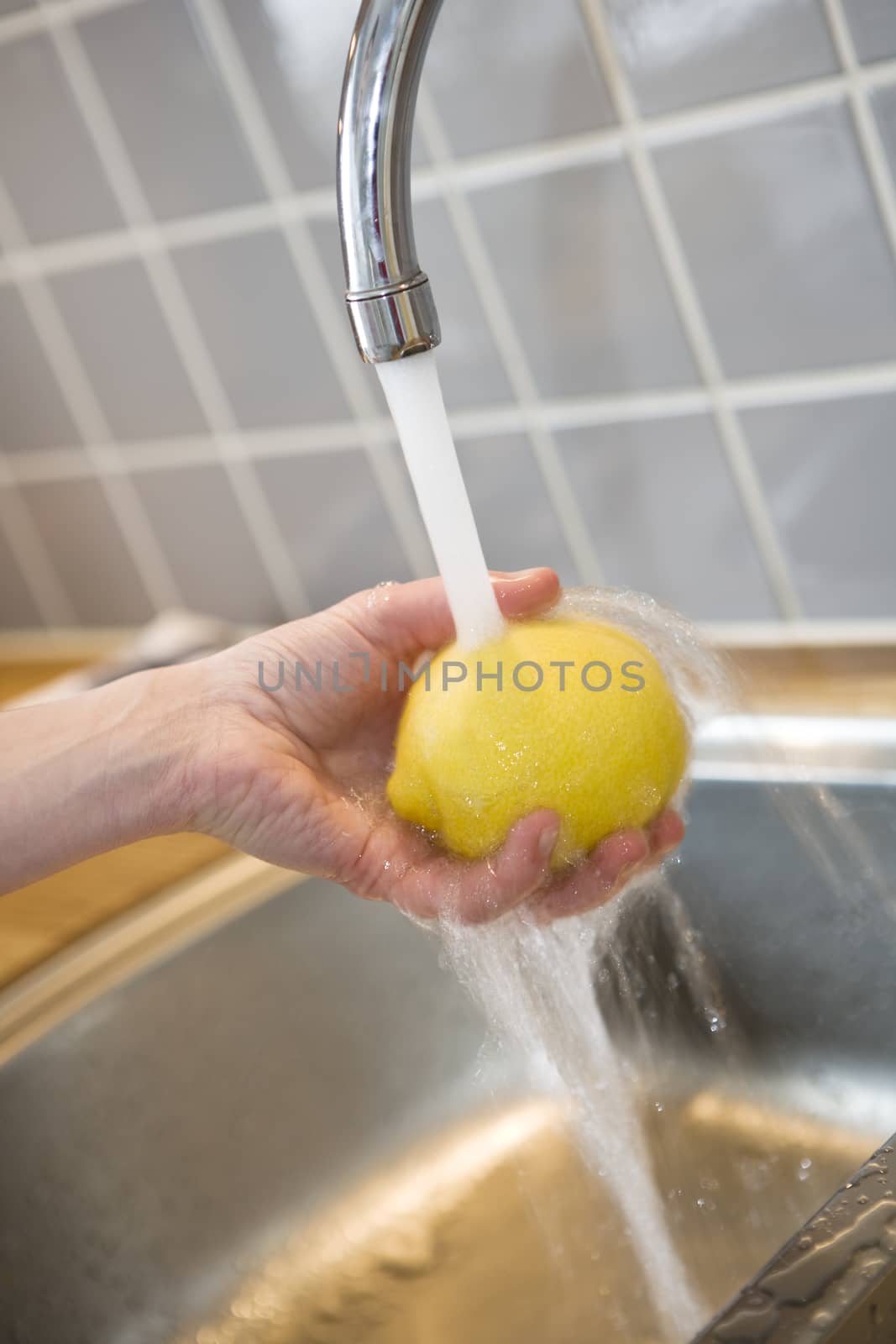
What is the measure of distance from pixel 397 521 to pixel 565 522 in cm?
13

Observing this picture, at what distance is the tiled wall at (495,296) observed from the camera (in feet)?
Result: 2.17

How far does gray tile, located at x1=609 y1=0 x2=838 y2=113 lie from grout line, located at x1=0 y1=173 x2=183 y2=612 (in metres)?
0.50

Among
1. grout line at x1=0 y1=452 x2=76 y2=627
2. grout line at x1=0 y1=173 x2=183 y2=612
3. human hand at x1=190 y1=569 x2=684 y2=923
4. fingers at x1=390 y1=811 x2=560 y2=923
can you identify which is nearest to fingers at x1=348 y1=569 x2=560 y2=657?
human hand at x1=190 y1=569 x2=684 y2=923

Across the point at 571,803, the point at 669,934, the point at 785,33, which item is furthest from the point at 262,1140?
the point at 785,33

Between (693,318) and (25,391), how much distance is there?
566 mm

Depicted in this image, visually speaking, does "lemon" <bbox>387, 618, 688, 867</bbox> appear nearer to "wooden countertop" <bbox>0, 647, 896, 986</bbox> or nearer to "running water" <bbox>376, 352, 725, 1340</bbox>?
"running water" <bbox>376, 352, 725, 1340</bbox>

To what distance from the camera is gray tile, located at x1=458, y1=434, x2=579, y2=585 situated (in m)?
0.81

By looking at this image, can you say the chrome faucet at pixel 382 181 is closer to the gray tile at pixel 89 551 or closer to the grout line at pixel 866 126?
the grout line at pixel 866 126

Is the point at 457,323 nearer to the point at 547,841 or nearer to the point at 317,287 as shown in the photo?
the point at 317,287

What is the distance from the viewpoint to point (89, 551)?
1.08 metres

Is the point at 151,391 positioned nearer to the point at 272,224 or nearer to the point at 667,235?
the point at 272,224

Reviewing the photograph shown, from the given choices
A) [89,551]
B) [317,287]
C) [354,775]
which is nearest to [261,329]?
[317,287]

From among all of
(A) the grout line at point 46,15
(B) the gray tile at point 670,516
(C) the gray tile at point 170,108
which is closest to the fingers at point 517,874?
(B) the gray tile at point 670,516

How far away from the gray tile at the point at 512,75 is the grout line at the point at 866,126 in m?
0.12
